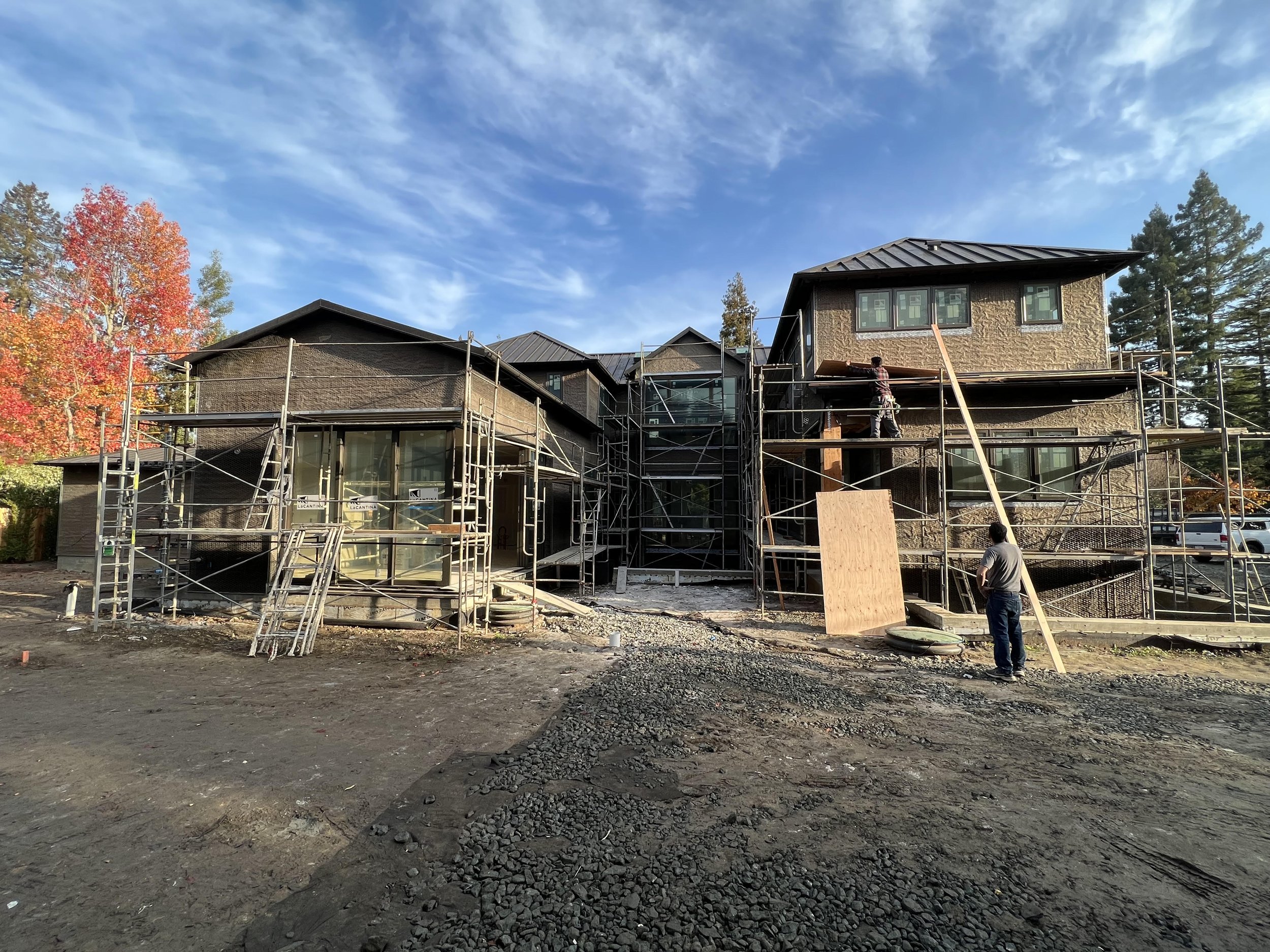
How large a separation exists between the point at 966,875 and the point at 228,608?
1269cm

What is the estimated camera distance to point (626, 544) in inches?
721

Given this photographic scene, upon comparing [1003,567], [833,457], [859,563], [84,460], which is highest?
[84,460]

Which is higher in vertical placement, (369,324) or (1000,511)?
(369,324)

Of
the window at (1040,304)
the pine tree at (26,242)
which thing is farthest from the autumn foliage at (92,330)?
the window at (1040,304)

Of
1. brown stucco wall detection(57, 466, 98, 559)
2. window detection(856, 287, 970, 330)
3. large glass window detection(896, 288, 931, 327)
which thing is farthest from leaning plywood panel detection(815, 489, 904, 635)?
brown stucco wall detection(57, 466, 98, 559)

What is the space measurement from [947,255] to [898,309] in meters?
1.53

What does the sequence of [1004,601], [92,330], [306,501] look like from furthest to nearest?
1. [92,330]
2. [306,501]
3. [1004,601]

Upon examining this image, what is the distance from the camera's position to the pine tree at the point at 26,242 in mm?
32844

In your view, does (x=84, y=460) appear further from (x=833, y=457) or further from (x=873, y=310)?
(x=873, y=310)

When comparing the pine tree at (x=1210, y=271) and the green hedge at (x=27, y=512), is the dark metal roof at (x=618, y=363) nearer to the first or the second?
the green hedge at (x=27, y=512)

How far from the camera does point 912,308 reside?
12359mm

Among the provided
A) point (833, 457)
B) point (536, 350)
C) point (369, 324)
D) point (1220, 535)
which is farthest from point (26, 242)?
point (1220, 535)

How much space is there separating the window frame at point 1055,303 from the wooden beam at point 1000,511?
1.65 m

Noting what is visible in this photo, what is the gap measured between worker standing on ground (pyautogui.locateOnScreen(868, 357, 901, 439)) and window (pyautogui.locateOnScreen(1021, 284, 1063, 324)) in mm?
3675
